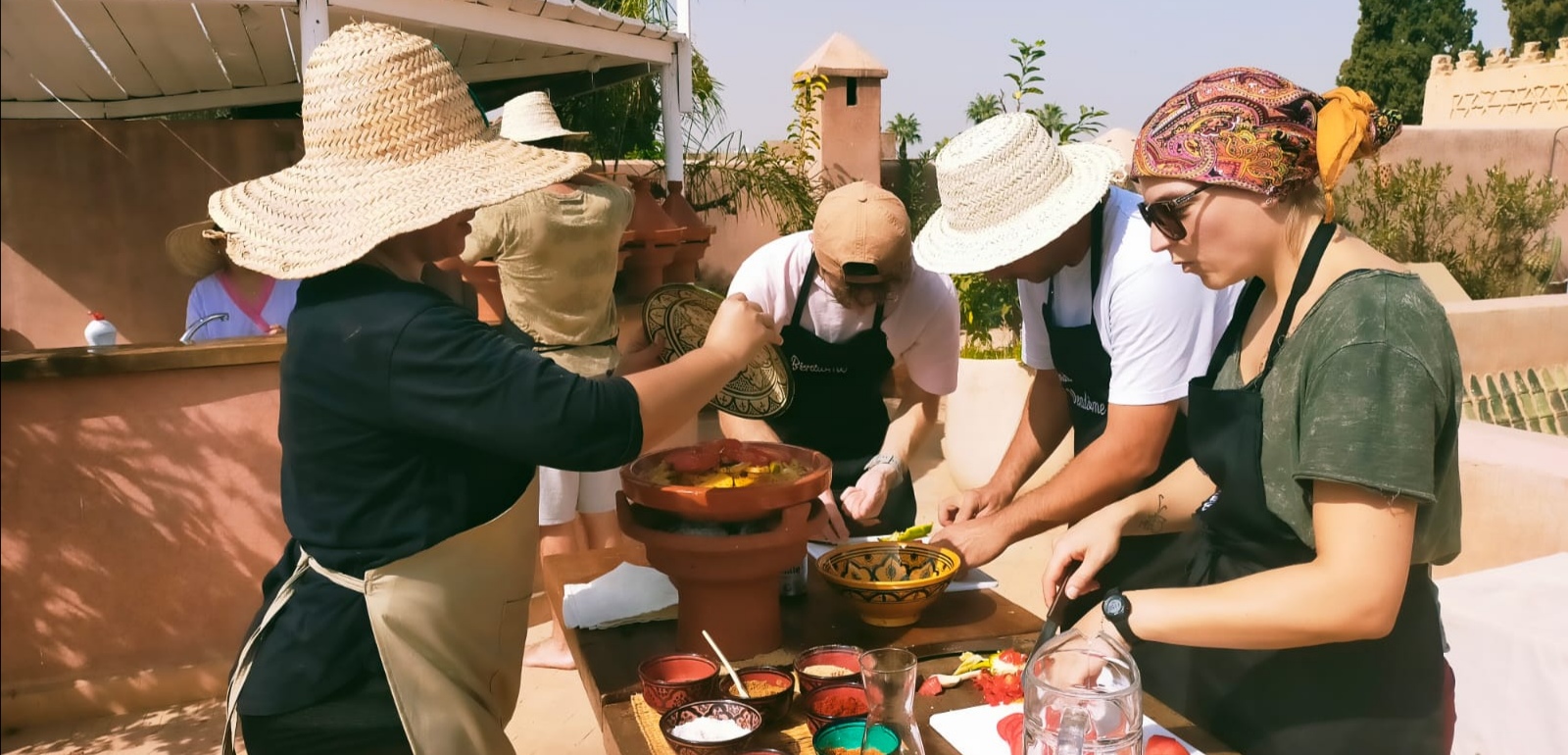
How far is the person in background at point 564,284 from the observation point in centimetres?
380

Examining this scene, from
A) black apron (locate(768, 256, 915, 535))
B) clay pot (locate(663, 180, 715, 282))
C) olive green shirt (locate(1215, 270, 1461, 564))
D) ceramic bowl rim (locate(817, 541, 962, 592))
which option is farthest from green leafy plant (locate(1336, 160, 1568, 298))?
olive green shirt (locate(1215, 270, 1461, 564))

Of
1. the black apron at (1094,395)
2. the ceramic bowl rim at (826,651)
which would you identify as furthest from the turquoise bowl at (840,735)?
the black apron at (1094,395)

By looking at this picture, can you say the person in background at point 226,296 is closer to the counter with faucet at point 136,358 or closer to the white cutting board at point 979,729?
the counter with faucet at point 136,358

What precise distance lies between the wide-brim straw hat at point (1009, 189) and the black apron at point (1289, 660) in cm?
59

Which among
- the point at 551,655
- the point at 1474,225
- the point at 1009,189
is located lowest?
the point at 551,655

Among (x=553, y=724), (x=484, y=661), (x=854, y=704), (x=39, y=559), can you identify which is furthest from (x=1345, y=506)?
(x=39, y=559)

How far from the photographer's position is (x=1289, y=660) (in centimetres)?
172

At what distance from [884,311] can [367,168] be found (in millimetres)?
1719

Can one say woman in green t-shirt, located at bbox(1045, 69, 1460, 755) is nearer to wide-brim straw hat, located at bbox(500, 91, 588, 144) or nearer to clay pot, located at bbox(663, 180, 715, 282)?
wide-brim straw hat, located at bbox(500, 91, 588, 144)

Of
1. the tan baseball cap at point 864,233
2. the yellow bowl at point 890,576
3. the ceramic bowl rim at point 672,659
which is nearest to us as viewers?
the ceramic bowl rim at point 672,659

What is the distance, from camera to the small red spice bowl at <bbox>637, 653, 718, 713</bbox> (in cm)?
178

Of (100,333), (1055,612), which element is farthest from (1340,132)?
(100,333)

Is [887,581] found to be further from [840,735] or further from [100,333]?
[100,333]

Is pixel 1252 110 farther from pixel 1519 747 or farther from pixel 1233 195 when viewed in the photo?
pixel 1519 747
